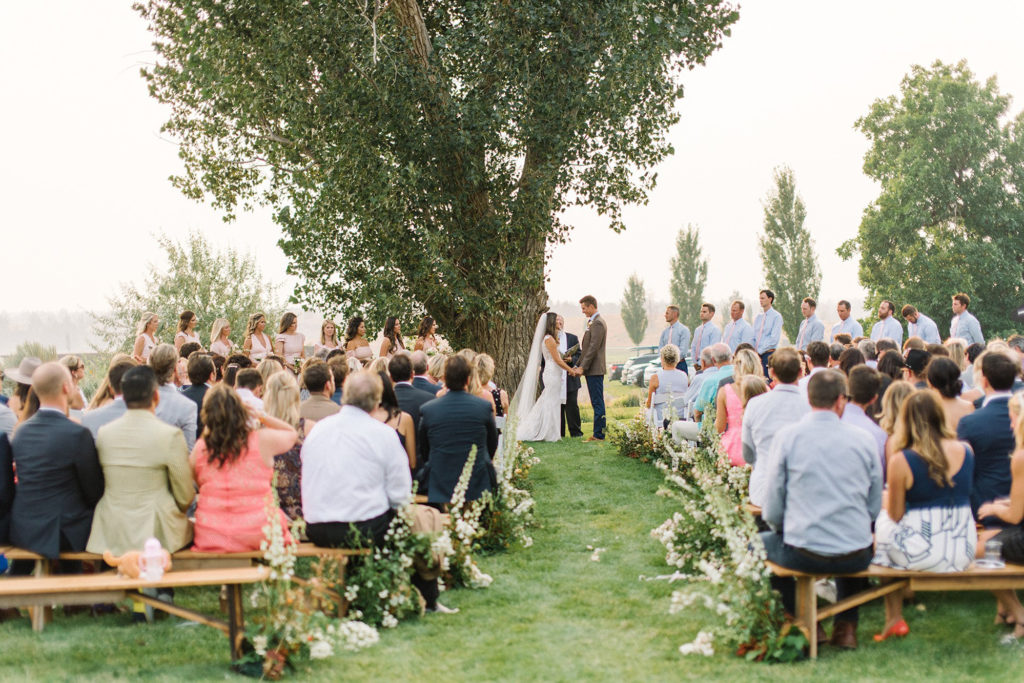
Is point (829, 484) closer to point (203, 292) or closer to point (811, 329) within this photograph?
point (811, 329)

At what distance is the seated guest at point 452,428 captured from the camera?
24.7 feet

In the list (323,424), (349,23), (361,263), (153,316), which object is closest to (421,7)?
(349,23)

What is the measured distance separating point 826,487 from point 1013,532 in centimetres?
131

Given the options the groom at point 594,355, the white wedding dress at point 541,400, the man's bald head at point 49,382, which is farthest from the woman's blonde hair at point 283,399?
the white wedding dress at point 541,400

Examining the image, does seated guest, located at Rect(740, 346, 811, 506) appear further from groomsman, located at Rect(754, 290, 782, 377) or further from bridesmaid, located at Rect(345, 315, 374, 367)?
groomsman, located at Rect(754, 290, 782, 377)

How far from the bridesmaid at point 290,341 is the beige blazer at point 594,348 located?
4.32 metres

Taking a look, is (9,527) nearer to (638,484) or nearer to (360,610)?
(360,610)

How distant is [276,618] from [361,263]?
1087 cm

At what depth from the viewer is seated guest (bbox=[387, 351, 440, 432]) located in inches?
327

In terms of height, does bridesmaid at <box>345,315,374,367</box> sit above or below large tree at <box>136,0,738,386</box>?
below

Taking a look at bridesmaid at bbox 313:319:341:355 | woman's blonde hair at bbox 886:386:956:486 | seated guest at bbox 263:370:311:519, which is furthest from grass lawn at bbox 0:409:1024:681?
bridesmaid at bbox 313:319:341:355

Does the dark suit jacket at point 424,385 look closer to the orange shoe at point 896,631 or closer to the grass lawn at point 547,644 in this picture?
the grass lawn at point 547,644

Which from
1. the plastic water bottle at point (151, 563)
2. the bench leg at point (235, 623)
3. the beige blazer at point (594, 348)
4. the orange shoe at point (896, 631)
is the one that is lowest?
the orange shoe at point (896, 631)

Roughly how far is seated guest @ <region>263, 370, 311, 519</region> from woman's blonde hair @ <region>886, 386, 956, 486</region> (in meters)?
3.89
